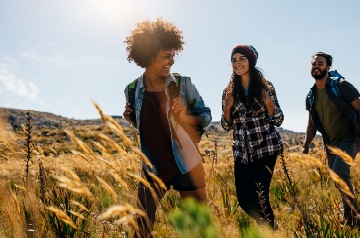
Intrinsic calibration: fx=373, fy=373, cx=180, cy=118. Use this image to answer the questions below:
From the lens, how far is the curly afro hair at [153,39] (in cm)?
310

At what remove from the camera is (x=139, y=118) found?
3.12 m

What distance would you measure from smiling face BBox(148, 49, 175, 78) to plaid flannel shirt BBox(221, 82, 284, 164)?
53.8 inches

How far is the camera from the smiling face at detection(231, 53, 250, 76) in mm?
4160

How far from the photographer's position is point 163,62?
3.07 metres

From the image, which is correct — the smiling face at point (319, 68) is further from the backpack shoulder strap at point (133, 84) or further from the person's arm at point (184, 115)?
the backpack shoulder strap at point (133, 84)

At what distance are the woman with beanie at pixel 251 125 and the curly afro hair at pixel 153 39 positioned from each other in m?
1.23

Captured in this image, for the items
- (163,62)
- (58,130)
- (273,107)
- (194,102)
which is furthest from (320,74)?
(58,130)

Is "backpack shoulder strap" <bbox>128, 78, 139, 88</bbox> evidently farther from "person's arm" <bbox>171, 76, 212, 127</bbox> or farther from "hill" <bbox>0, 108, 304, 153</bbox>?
"hill" <bbox>0, 108, 304, 153</bbox>

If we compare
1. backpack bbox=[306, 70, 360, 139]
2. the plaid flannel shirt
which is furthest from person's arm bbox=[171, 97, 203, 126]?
backpack bbox=[306, 70, 360, 139]

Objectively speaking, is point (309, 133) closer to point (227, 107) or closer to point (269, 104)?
point (269, 104)

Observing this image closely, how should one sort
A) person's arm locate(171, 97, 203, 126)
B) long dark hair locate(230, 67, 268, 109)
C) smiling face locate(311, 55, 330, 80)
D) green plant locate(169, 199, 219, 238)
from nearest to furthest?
green plant locate(169, 199, 219, 238) < person's arm locate(171, 97, 203, 126) < long dark hair locate(230, 67, 268, 109) < smiling face locate(311, 55, 330, 80)

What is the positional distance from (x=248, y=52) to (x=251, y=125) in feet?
2.67

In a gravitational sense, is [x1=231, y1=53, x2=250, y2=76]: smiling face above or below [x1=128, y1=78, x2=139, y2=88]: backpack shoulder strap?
above

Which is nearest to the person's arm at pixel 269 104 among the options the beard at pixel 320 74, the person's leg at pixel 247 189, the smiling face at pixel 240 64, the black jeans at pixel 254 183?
the smiling face at pixel 240 64
